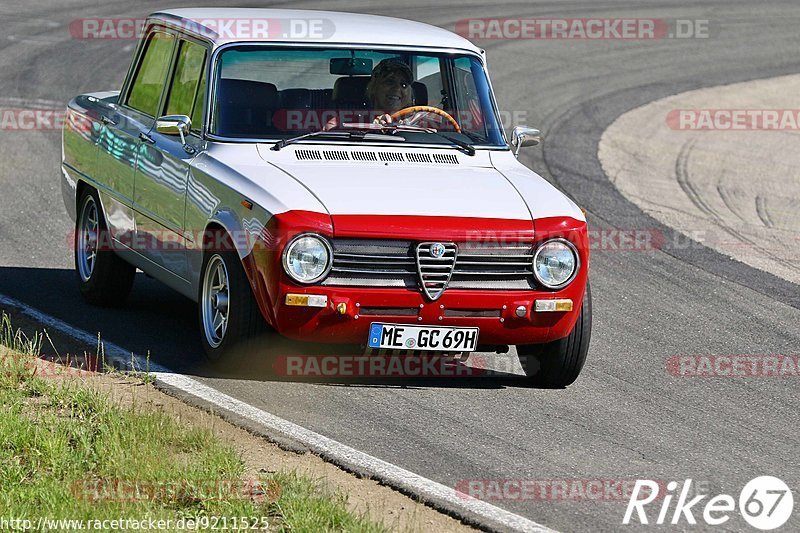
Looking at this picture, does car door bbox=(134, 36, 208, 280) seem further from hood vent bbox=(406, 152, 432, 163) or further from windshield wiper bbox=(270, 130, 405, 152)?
hood vent bbox=(406, 152, 432, 163)

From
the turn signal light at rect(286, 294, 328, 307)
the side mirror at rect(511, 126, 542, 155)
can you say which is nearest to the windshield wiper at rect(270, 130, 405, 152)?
the side mirror at rect(511, 126, 542, 155)

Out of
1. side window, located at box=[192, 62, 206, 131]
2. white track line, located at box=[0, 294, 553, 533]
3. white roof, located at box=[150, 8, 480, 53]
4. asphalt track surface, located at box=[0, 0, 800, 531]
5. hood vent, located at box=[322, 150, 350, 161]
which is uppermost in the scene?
white roof, located at box=[150, 8, 480, 53]

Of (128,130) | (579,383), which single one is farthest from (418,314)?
(128,130)

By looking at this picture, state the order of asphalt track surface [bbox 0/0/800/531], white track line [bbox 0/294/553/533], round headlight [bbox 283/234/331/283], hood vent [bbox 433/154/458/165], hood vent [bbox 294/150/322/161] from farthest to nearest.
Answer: hood vent [bbox 433/154/458/165] < hood vent [bbox 294/150/322/161] < round headlight [bbox 283/234/331/283] < asphalt track surface [bbox 0/0/800/531] < white track line [bbox 0/294/553/533]

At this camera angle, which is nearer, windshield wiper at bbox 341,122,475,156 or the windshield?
the windshield

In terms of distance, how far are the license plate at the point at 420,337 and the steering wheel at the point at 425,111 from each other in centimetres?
186

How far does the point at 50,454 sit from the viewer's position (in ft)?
20.1

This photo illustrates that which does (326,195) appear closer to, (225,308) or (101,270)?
(225,308)

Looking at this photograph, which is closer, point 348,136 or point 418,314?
point 418,314

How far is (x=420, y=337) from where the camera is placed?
732 centimetres

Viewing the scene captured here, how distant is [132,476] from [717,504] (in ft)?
8.20

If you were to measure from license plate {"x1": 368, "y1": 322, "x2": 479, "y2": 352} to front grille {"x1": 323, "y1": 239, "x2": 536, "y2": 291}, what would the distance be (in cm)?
22

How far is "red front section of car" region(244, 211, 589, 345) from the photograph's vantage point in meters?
7.18

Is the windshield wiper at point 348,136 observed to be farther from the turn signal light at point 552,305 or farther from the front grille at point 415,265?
the turn signal light at point 552,305
